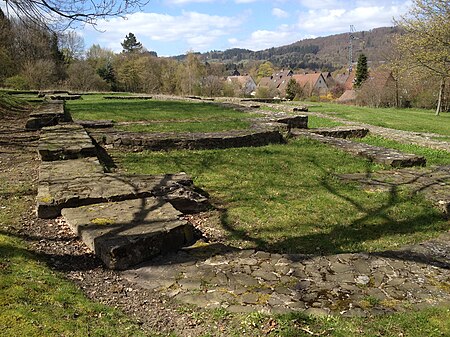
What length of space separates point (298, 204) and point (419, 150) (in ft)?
24.0

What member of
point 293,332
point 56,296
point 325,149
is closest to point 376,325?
point 293,332

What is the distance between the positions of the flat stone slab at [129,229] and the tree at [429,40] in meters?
18.1

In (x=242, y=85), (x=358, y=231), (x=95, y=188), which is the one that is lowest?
(x=358, y=231)

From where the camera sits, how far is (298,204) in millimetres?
6180

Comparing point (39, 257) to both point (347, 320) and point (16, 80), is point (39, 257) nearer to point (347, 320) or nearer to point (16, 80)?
point (347, 320)

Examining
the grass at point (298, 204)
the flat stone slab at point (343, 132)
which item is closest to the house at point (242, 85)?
the flat stone slab at point (343, 132)

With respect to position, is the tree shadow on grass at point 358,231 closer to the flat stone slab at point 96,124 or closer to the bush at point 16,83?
the flat stone slab at point 96,124

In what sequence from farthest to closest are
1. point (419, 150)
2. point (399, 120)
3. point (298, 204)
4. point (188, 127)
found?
1. point (399, 120)
2. point (188, 127)
3. point (419, 150)
4. point (298, 204)

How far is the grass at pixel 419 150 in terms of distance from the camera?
10.3 meters

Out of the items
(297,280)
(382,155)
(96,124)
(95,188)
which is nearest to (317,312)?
(297,280)

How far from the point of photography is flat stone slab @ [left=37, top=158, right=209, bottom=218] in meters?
4.98

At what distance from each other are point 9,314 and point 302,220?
383 centimetres

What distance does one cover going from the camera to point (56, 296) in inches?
121

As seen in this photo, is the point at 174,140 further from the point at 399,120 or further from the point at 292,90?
the point at 292,90
